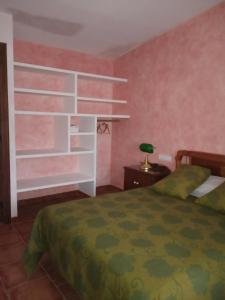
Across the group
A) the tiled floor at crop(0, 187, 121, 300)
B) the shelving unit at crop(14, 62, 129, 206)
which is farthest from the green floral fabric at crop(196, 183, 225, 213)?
the shelving unit at crop(14, 62, 129, 206)

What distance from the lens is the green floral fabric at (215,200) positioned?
1.96 meters

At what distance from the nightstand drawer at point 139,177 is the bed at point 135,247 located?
709 millimetres

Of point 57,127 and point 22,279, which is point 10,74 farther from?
point 22,279

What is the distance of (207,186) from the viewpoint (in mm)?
2352

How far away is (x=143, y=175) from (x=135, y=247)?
173cm

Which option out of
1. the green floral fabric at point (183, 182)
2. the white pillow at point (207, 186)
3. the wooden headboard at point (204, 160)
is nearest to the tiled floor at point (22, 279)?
the green floral fabric at point (183, 182)

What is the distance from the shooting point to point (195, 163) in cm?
284

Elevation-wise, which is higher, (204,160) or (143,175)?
(204,160)

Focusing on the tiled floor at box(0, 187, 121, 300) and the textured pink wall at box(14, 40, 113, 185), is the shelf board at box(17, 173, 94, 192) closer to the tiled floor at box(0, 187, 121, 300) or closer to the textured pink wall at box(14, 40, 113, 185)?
the textured pink wall at box(14, 40, 113, 185)

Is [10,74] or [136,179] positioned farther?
[136,179]

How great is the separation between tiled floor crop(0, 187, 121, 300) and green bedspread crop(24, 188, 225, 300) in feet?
0.41

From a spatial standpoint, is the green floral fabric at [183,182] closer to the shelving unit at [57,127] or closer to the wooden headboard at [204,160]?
the wooden headboard at [204,160]

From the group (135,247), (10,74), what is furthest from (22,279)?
(10,74)

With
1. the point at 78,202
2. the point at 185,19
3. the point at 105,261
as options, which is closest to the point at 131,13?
the point at 185,19
